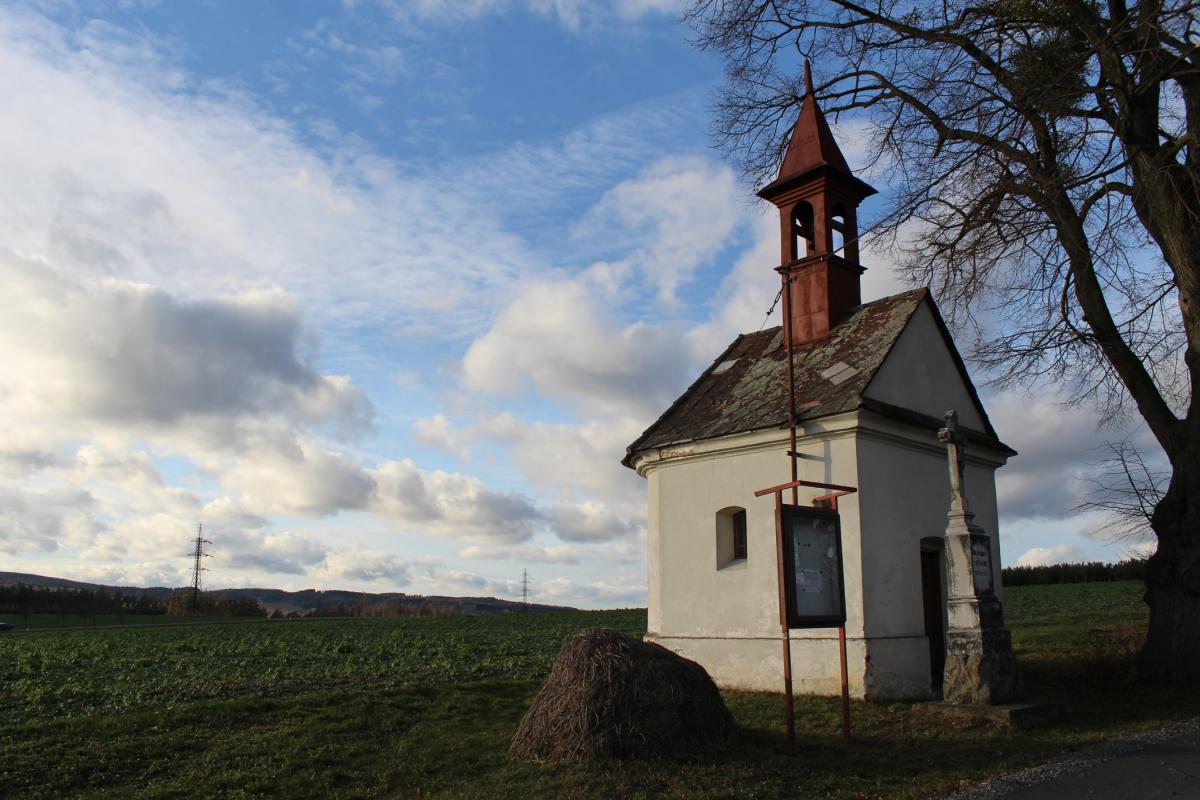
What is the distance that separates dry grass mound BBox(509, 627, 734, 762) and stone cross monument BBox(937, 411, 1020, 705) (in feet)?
11.5

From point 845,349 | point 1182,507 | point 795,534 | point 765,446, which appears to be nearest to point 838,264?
point 845,349

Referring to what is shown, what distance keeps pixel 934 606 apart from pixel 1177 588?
11.4 feet

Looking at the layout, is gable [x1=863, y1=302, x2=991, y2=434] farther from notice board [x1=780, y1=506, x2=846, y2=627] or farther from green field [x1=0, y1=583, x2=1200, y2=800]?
green field [x1=0, y1=583, x2=1200, y2=800]

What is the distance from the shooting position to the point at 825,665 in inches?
495

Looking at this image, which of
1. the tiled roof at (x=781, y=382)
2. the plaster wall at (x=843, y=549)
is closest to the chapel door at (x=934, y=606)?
the plaster wall at (x=843, y=549)

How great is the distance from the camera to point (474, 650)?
2447cm

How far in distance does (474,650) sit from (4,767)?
15784mm

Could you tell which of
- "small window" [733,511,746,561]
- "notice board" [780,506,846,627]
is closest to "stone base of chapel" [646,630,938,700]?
"small window" [733,511,746,561]

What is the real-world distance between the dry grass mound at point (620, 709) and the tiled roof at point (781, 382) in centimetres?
540

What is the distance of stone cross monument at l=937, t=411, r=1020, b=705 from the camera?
35.3ft

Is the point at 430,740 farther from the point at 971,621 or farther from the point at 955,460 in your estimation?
the point at 955,460

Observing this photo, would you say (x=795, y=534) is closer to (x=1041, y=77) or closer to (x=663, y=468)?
(x=663, y=468)

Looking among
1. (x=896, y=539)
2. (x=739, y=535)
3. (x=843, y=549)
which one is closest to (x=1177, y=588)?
(x=896, y=539)

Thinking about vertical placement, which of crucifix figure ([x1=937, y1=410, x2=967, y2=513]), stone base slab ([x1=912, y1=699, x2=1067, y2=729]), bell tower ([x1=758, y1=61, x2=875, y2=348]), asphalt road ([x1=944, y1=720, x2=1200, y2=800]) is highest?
bell tower ([x1=758, y1=61, x2=875, y2=348])
